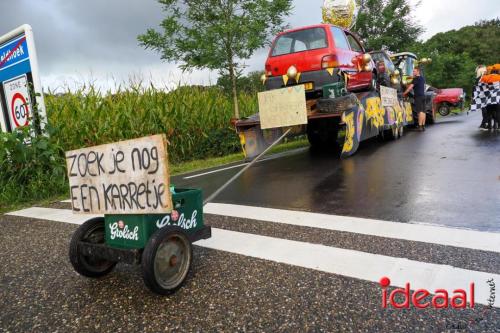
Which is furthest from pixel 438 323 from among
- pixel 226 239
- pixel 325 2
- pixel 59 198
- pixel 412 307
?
pixel 325 2

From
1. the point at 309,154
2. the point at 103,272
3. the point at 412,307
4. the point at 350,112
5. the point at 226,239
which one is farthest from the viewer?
the point at 309,154

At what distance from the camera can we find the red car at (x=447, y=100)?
2081cm

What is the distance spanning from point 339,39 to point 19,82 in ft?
20.9

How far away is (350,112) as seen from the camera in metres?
7.56

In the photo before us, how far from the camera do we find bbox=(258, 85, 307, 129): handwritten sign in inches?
289

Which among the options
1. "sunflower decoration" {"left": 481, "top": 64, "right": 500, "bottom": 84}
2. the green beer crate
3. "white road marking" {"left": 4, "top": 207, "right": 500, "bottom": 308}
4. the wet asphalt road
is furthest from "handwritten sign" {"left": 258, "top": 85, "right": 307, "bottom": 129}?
"sunflower decoration" {"left": 481, "top": 64, "right": 500, "bottom": 84}

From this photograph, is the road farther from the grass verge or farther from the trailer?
the trailer

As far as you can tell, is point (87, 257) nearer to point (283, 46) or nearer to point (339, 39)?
point (283, 46)

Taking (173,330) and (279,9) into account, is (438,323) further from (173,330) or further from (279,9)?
(279,9)

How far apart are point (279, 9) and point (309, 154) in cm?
442

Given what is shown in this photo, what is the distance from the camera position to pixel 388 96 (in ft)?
32.0

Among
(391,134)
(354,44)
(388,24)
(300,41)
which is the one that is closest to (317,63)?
(300,41)

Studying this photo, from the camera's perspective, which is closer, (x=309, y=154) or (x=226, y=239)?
(x=226, y=239)

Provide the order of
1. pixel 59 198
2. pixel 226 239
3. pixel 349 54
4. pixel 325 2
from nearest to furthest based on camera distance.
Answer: pixel 226 239, pixel 59 198, pixel 349 54, pixel 325 2
